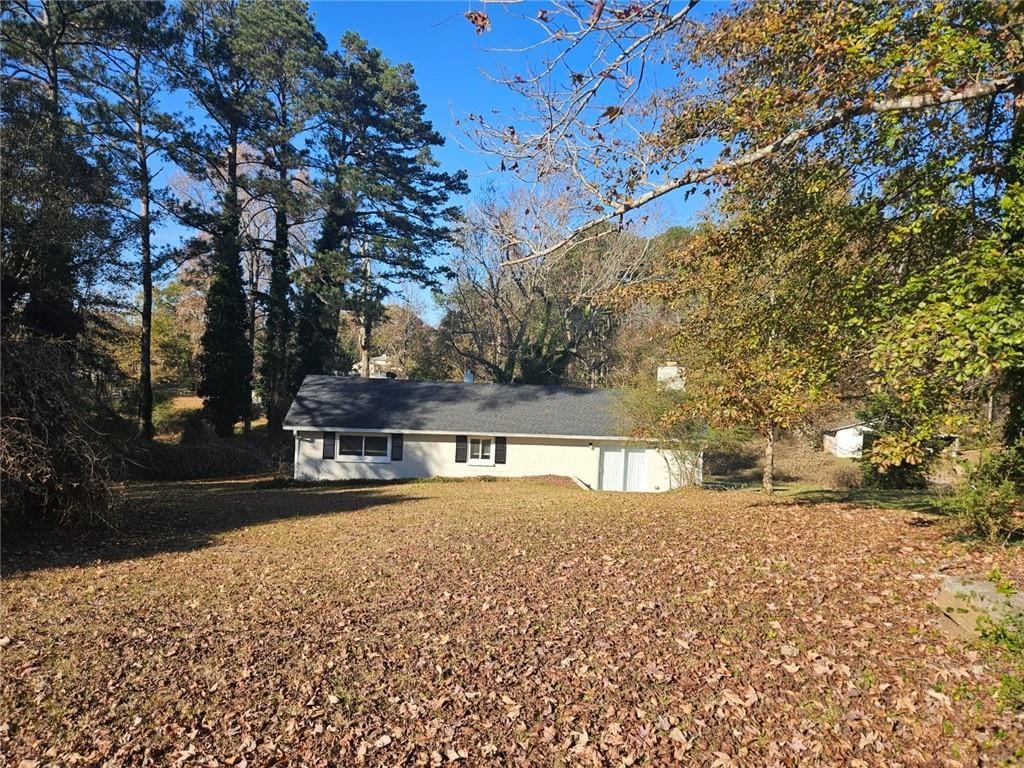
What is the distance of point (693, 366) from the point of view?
1588cm

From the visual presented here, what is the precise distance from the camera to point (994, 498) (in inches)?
261

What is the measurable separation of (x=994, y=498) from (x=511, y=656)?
17.6 feet

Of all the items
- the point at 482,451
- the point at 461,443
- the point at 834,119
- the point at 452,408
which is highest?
the point at 834,119

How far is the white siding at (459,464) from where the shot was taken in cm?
2383

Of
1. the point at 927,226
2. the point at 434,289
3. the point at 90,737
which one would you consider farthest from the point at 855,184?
the point at 434,289

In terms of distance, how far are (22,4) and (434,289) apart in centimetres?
1818

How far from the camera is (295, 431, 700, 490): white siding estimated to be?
78.2 ft

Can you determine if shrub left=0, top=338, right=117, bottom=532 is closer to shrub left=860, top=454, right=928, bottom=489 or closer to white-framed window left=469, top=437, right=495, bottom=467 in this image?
white-framed window left=469, top=437, right=495, bottom=467

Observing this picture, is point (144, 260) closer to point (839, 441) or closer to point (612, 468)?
point (612, 468)

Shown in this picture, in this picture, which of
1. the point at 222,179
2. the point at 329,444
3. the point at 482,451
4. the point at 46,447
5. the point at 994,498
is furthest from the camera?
the point at 222,179

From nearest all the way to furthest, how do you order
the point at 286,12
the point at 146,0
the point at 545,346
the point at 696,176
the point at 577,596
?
the point at 696,176, the point at 577,596, the point at 146,0, the point at 286,12, the point at 545,346

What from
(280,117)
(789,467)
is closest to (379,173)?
(280,117)

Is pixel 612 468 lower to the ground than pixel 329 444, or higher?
lower

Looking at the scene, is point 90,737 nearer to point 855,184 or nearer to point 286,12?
point 855,184
